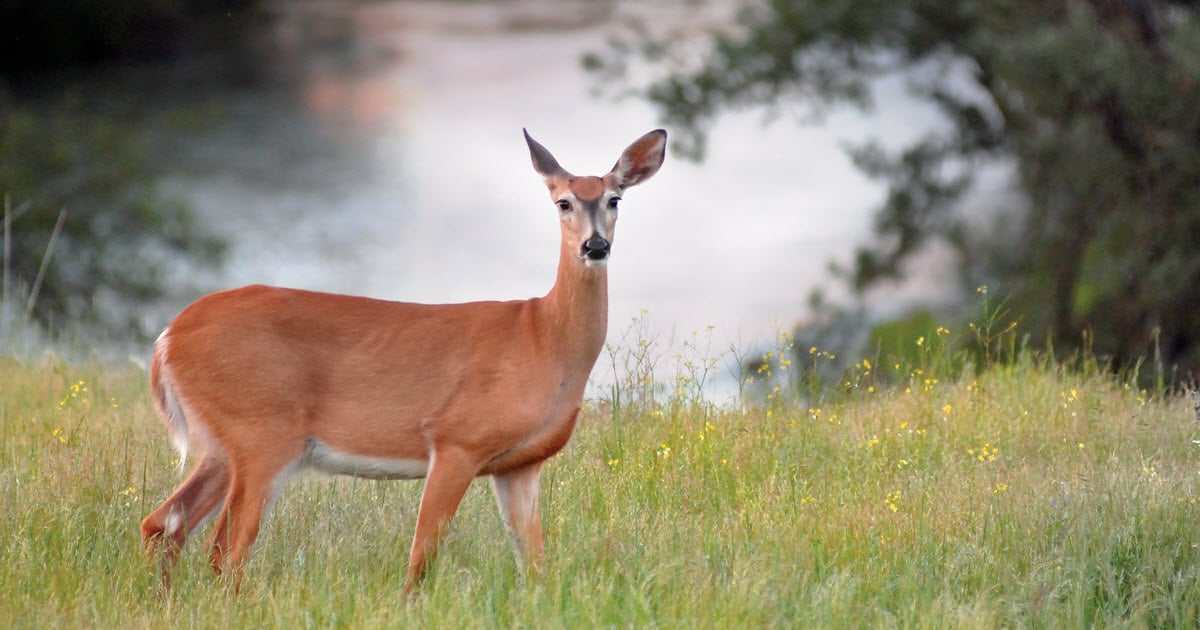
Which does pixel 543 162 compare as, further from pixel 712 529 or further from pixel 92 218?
pixel 92 218

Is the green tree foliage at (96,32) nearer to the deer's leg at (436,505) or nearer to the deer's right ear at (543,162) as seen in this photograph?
the deer's right ear at (543,162)

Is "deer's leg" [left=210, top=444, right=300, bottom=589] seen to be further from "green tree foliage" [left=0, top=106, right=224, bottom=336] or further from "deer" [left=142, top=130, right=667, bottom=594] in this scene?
"green tree foliage" [left=0, top=106, right=224, bottom=336]

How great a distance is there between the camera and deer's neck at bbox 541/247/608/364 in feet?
18.1

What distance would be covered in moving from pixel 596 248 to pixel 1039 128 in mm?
8140

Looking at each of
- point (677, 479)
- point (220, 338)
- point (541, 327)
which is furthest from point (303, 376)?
point (677, 479)

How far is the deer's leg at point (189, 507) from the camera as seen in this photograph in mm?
5445

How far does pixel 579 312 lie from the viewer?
18.2ft

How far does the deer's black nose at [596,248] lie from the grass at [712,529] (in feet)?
3.57

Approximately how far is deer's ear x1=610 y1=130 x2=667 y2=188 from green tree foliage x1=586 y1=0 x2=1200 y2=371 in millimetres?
6410

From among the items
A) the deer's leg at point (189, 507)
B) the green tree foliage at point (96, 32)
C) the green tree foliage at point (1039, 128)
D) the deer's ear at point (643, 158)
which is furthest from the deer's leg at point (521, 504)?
the green tree foliage at point (96, 32)

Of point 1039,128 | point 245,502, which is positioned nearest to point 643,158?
point 245,502

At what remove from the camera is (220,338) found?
5.42m

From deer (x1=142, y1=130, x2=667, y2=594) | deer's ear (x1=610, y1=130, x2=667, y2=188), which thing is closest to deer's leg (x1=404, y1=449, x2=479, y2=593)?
deer (x1=142, y1=130, x2=667, y2=594)

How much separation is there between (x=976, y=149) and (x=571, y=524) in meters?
8.56
